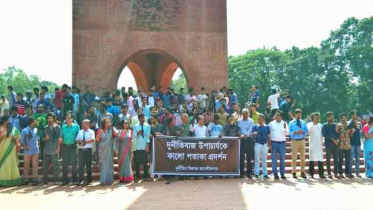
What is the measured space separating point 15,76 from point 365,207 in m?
77.6

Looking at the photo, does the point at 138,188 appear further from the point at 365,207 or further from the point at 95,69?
the point at 95,69

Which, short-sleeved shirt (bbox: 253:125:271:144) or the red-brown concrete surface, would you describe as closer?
short-sleeved shirt (bbox: 253:125:271:144)

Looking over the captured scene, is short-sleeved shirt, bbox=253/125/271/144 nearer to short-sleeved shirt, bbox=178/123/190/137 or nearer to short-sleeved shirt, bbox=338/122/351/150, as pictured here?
short-sleeved shirt, bbox=178/123/190/137

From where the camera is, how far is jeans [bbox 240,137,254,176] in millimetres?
10930

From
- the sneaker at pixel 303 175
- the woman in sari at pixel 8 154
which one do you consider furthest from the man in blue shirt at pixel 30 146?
the sneaker at pixel 303 175

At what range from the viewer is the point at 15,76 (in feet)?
250

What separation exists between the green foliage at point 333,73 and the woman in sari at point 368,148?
1086 inches

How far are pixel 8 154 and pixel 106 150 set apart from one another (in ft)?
7.93

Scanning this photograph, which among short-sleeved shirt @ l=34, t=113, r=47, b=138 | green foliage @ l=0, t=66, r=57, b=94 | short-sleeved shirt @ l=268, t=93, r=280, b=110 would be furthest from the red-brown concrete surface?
green foliage @ l=0, t=66, r=57, b=94

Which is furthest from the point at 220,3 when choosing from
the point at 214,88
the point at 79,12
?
the point at 79,12

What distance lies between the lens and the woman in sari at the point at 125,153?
10320 millimetres

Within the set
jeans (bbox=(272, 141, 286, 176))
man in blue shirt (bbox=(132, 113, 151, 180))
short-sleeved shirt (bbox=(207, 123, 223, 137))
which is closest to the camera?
man in blue shirt (bbox=(132, 113, 151, 180))

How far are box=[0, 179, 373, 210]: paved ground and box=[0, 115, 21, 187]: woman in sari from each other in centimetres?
44

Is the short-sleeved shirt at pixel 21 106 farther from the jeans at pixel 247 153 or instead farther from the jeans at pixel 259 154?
the jeans at pixel 259 154
